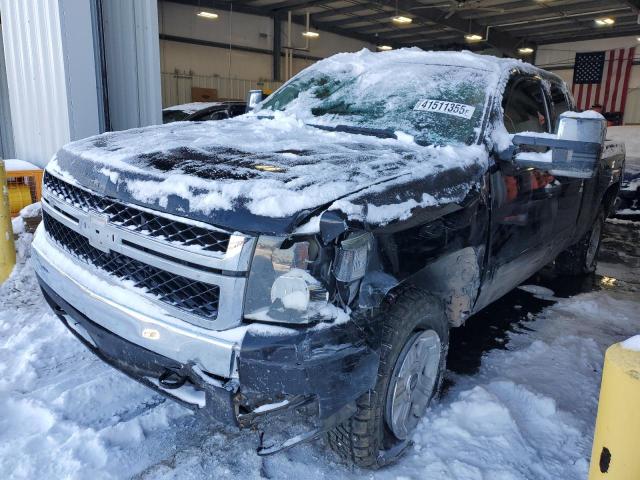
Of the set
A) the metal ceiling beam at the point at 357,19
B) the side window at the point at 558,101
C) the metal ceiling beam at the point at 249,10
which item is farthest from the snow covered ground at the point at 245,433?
the metal ceiling beam at the point at 357,19

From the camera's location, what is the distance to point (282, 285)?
181 centimetres

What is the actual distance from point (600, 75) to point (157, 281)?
23.5 metres

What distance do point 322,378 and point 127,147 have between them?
150 centimetres

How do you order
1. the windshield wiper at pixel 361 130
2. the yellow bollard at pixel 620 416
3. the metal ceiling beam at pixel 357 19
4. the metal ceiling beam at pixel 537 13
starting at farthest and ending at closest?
1. the metal ceiling beam at pixel 357 19
2. the metal ceiling beam at pixel 537 13
3. the windshield wiper at pixel 361 130
4. the yellow bollard at pixel 620 416

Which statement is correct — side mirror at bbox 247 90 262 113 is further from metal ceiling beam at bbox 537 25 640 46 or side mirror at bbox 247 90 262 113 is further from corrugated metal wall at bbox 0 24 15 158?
metal ceiling beam at bbox 537 25 640 46

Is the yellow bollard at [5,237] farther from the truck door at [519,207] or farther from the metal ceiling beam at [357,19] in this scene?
the metal ceiling beam at [357,19]

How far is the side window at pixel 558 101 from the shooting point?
3.96 metres

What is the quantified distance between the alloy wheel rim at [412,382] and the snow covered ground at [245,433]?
0.14 meters

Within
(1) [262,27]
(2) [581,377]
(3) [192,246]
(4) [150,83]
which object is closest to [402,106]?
(3) [192,246]

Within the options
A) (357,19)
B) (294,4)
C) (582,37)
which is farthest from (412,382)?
(582,37)

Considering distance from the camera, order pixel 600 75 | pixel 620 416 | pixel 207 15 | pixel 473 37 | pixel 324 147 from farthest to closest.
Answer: pixel 600 75 < pixel 473 37 < pixel 207 15 < pixel 324 147 < pixel 620 416

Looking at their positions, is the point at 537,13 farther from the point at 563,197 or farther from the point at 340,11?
the point at 563,197

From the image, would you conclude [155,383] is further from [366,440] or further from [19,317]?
[19,317]

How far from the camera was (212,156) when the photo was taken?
2344mm
